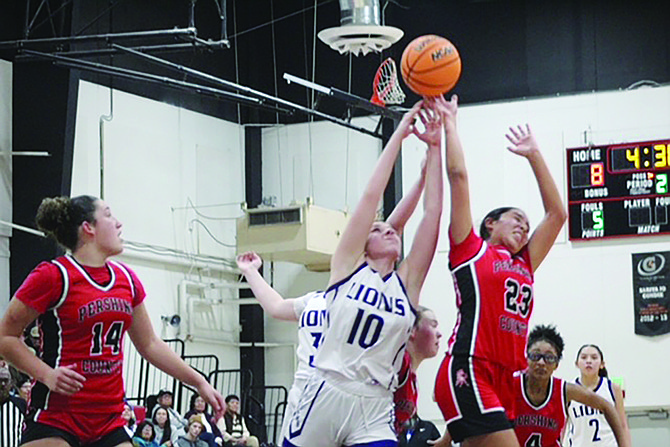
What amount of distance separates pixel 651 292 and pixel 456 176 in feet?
44.4

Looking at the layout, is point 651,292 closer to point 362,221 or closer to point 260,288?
point 260,288

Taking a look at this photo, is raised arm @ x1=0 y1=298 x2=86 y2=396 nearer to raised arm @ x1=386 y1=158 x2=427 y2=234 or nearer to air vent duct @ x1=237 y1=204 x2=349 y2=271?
raised arm @ x1=386 y1=158 x2=427 y2=234

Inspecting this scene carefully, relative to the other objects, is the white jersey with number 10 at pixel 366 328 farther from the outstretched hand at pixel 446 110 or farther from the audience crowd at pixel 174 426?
the audience crowd at pixel 174 426

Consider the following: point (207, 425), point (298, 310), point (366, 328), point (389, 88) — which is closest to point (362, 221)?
point (366, 328)

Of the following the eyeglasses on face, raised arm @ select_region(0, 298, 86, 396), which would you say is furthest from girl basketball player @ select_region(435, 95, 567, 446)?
raised arm @ select_region(0, 298, 86, 396)

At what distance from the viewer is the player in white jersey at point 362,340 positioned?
5438 millimetres

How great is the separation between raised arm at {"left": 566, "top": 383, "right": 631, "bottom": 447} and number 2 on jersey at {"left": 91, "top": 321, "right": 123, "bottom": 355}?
279 cm

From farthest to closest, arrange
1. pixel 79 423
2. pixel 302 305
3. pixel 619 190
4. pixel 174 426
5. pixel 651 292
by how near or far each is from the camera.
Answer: pixel 651 292 < pixel 619 190 < pixel 174 426 < pixel 302 305 < pixel 79 423

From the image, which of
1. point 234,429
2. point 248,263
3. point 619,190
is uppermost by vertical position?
point 619,190

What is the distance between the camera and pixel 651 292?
Result: 18.6 meters

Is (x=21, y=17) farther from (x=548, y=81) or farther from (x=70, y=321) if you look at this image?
(x=70, y=321)

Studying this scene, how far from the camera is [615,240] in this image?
18703mm

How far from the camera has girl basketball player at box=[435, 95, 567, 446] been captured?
5816 millimetres

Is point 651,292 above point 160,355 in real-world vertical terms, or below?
above
